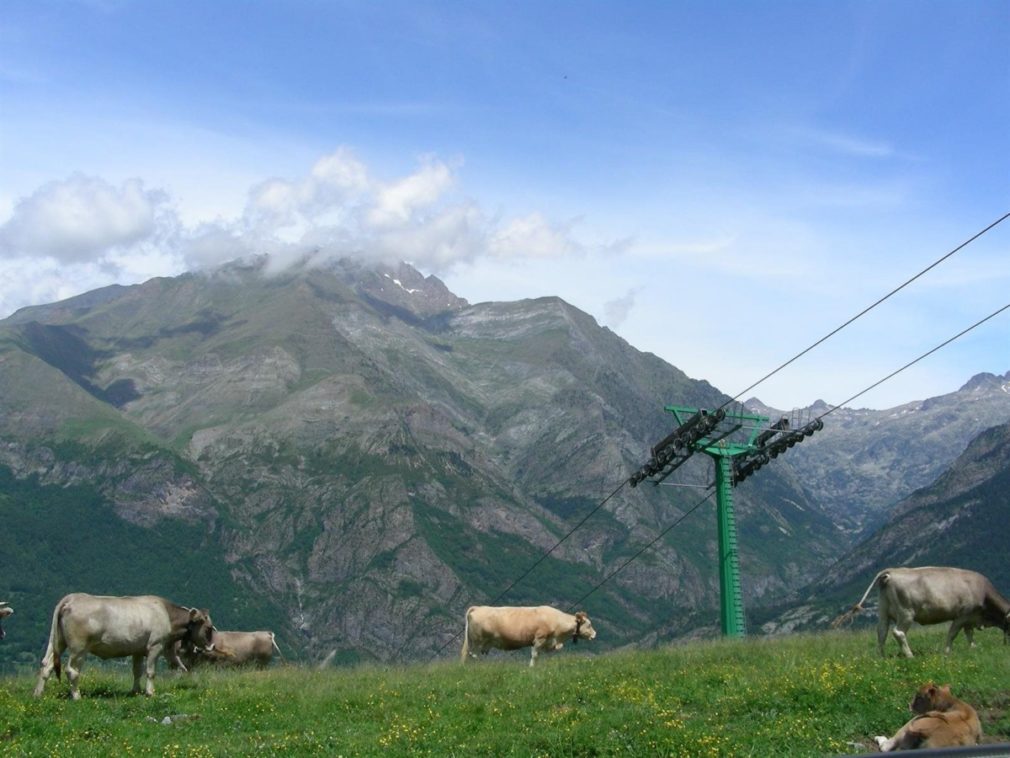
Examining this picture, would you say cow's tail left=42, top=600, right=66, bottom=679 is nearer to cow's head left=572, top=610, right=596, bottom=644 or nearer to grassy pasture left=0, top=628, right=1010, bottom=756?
grassy pasture left=0, top=628, right=1010, bottom=756

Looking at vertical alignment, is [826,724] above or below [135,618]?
below

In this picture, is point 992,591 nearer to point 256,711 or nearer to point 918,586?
point 918,586

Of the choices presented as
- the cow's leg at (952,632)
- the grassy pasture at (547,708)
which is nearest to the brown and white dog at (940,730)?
the grassy pasture at (547,708)

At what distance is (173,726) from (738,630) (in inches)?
1302

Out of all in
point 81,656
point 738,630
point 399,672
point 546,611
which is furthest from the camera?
point 738,630

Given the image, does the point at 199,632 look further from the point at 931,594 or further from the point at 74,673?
the point at 931,594

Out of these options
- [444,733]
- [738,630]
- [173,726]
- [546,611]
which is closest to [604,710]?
[444,733]

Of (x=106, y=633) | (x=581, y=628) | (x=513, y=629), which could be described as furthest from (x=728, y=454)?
(x=106, y=633)

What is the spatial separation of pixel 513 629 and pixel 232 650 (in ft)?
35.9

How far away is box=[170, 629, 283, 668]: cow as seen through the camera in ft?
126

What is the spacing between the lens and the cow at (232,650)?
38406mm

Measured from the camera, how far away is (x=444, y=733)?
23.6 meters

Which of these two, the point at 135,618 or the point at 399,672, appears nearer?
the point at 135,618

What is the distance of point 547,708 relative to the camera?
84.7ft
